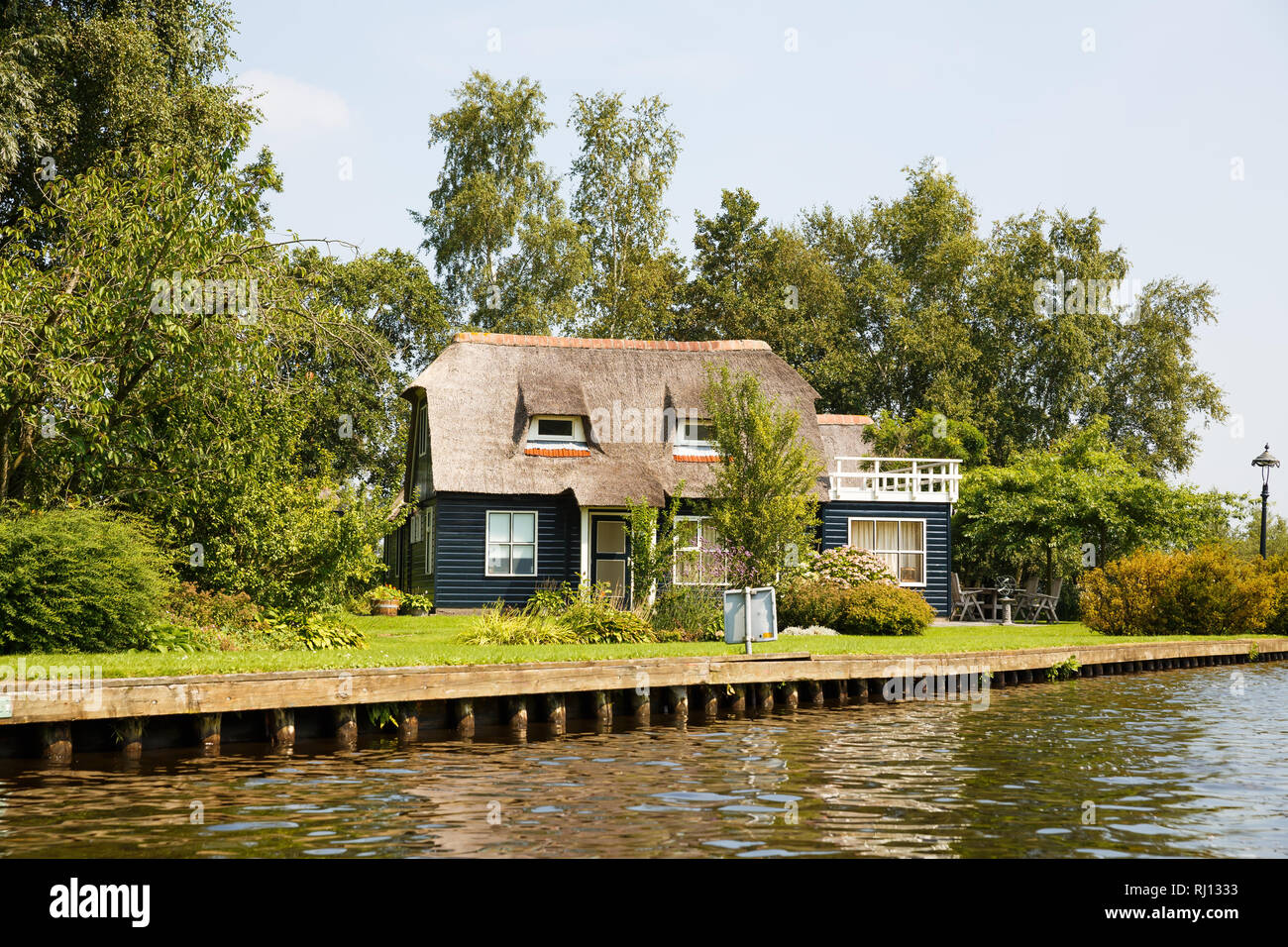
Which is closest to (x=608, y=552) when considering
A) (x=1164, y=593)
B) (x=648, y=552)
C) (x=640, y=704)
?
(x=648, y=552)

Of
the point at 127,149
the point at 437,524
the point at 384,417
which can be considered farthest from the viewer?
the point at 384,417

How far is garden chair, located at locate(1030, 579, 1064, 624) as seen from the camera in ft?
119

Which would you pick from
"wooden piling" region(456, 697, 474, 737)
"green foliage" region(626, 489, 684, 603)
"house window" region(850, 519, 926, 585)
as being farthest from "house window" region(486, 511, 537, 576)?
"wooden piling" region(456, 697, 474, 737)

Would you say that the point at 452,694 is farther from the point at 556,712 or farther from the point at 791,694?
the point at 791,694

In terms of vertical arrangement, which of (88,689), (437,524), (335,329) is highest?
(335,329)

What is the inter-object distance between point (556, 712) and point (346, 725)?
295cm

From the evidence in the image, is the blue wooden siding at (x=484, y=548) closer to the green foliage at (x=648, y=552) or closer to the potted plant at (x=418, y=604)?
the potted plant at (x=418, y=604)

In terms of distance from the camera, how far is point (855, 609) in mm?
27344

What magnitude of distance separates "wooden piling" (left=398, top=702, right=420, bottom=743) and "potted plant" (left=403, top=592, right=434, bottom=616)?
17808 mm

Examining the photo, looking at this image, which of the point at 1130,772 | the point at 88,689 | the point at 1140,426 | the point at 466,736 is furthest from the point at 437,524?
the point at 1140,426

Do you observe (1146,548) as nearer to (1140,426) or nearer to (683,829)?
(1140,426)

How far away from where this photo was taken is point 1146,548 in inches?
1411

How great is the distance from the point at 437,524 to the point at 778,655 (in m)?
16.0

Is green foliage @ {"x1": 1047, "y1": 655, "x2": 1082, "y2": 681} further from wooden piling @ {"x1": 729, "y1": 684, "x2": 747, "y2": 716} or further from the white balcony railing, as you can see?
the white balcony railing
